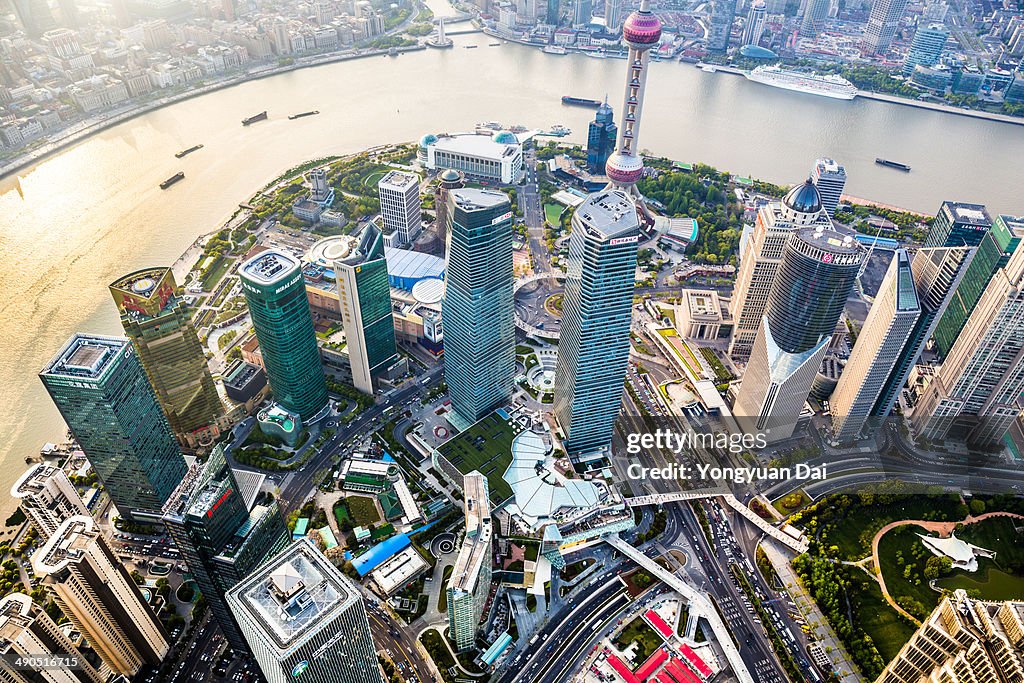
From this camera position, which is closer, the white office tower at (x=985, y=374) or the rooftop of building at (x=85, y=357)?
the rooftop of building at (x=85, y=357)

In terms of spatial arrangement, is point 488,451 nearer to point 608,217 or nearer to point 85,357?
point 608,217

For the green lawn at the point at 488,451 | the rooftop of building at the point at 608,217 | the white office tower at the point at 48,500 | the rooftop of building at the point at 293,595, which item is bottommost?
the green lawn at the point at 488,451

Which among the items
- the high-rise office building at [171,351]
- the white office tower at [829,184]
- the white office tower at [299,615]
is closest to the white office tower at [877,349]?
the white office tower at [829,184]

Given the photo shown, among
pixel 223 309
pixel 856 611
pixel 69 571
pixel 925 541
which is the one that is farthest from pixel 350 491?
pixel 925 541

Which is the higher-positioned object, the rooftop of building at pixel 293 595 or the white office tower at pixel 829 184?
the rooftop of building at pixel 293 595

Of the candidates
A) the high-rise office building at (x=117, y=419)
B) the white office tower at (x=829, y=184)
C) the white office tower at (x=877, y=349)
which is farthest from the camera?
the white office tower at (x=829, y=184)

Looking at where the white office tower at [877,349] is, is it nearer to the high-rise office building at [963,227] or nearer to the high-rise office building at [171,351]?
the high-rise office building at [963,227]

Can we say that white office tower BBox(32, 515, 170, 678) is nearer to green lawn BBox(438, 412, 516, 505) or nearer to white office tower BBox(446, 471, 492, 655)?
white office tower BBox(446, 471, 492, 655)

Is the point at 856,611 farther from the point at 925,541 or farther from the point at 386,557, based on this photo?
the point at 386,557
